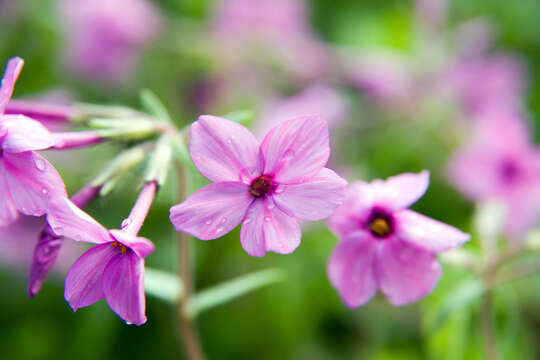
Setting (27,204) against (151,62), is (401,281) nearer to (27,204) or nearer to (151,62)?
(27,204)

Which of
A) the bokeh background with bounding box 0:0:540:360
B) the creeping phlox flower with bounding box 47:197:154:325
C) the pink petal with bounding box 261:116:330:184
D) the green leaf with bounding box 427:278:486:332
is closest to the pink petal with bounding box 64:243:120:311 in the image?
the creeping phlox flower with bounding box 47:197:154:325

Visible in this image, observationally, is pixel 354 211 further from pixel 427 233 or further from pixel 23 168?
pixel 23 168

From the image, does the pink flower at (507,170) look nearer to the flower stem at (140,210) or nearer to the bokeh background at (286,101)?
the bokeh background at (286,101)

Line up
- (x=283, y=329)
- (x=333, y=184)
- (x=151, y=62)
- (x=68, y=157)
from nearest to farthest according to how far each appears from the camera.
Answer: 1. (x=333, y=184)
2. (x=283, y=329)
3. (x=68, y=157)
4. (x=151, y=62)

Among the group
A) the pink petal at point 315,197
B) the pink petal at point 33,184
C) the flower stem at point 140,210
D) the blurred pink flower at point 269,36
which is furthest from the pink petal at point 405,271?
the blurred pink flower at point 269,36

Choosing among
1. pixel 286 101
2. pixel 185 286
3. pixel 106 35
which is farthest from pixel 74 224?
pixel 106 35

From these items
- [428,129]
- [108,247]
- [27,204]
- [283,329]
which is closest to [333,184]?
[108,247]

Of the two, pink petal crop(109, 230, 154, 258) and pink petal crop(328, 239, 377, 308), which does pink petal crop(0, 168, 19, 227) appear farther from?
pink petal crop(328, 239, 377, 308)
